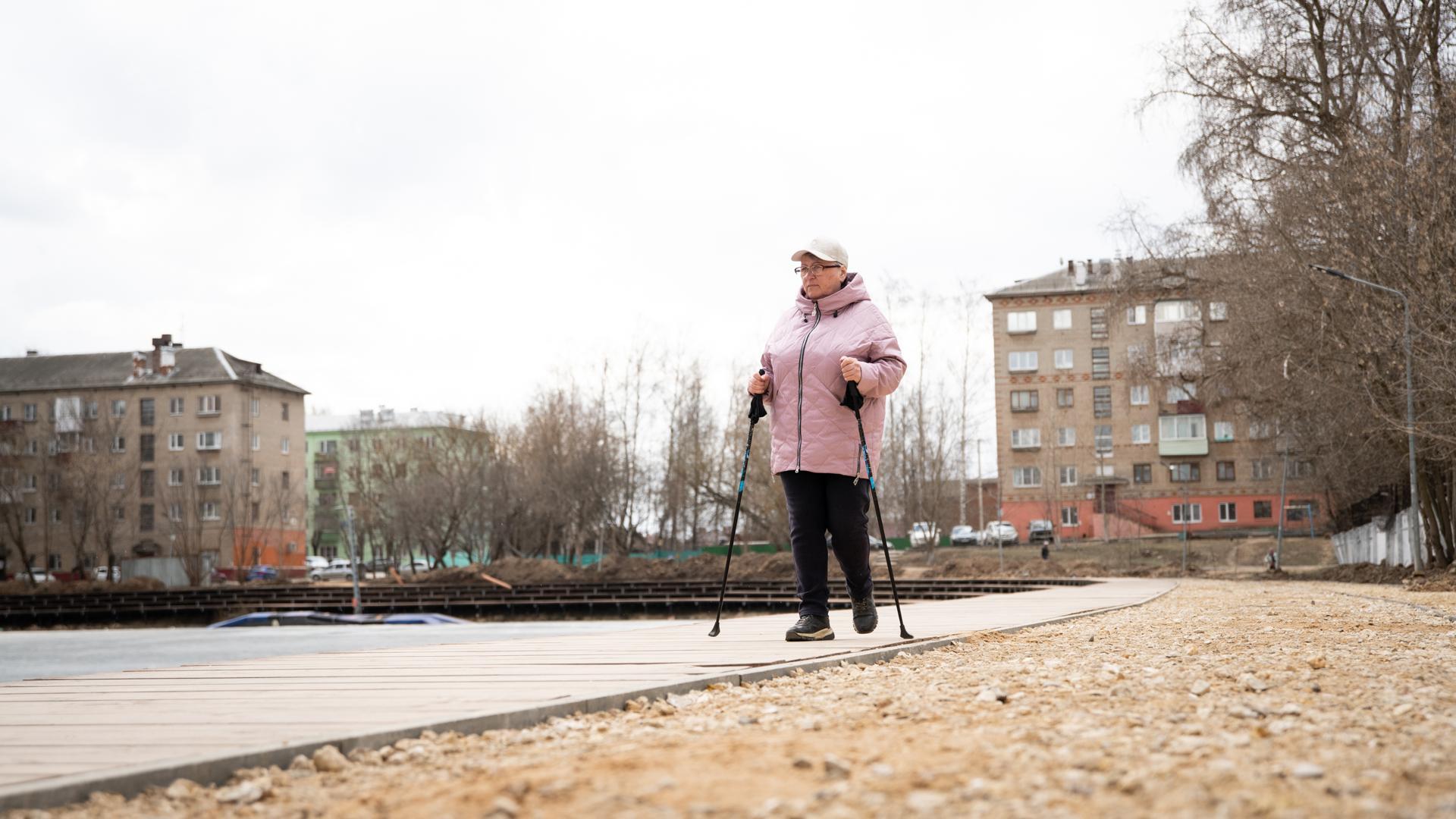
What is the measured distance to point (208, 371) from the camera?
75500mm

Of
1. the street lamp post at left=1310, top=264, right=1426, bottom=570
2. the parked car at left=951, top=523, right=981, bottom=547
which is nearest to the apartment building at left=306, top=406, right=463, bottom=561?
the parked car at left=951, top=523, right=981, bottom=547

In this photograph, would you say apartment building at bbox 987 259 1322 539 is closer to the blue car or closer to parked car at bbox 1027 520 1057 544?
parked car at bbox 1027 520 1057 544

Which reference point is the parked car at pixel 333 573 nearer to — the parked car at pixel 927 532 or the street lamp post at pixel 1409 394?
the parked car at pixel 927 532

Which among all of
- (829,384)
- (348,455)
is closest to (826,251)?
(829,384)

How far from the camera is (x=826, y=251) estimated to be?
654cm

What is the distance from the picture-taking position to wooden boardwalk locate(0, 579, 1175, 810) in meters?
2.89

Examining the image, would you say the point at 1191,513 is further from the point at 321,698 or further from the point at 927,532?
the point at 321,698

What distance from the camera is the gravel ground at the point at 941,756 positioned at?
2406mm

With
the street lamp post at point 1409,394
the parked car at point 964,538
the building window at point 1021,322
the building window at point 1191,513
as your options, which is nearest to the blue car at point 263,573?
the parked car at point 964,538

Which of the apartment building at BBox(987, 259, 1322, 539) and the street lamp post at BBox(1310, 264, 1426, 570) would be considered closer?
the street lamp post at BBox(1310, 264, 1426, 570)

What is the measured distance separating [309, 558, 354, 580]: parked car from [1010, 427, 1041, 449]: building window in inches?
1348

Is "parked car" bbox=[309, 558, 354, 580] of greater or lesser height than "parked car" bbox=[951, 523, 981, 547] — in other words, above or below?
below

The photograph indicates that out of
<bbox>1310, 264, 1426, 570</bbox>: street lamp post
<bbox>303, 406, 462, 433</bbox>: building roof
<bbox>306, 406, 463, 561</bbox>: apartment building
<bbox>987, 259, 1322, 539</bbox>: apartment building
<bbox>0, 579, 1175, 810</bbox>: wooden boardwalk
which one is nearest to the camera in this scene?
<bbox>0, 579, 1175, 810</bbox>: wooden boardwalk

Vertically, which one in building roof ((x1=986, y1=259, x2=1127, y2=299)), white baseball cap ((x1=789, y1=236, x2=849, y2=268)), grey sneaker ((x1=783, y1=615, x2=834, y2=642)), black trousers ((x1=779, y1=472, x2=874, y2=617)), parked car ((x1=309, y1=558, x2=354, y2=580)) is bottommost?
parked car ((x1=309, y1=558, x2=354, y2=580))
